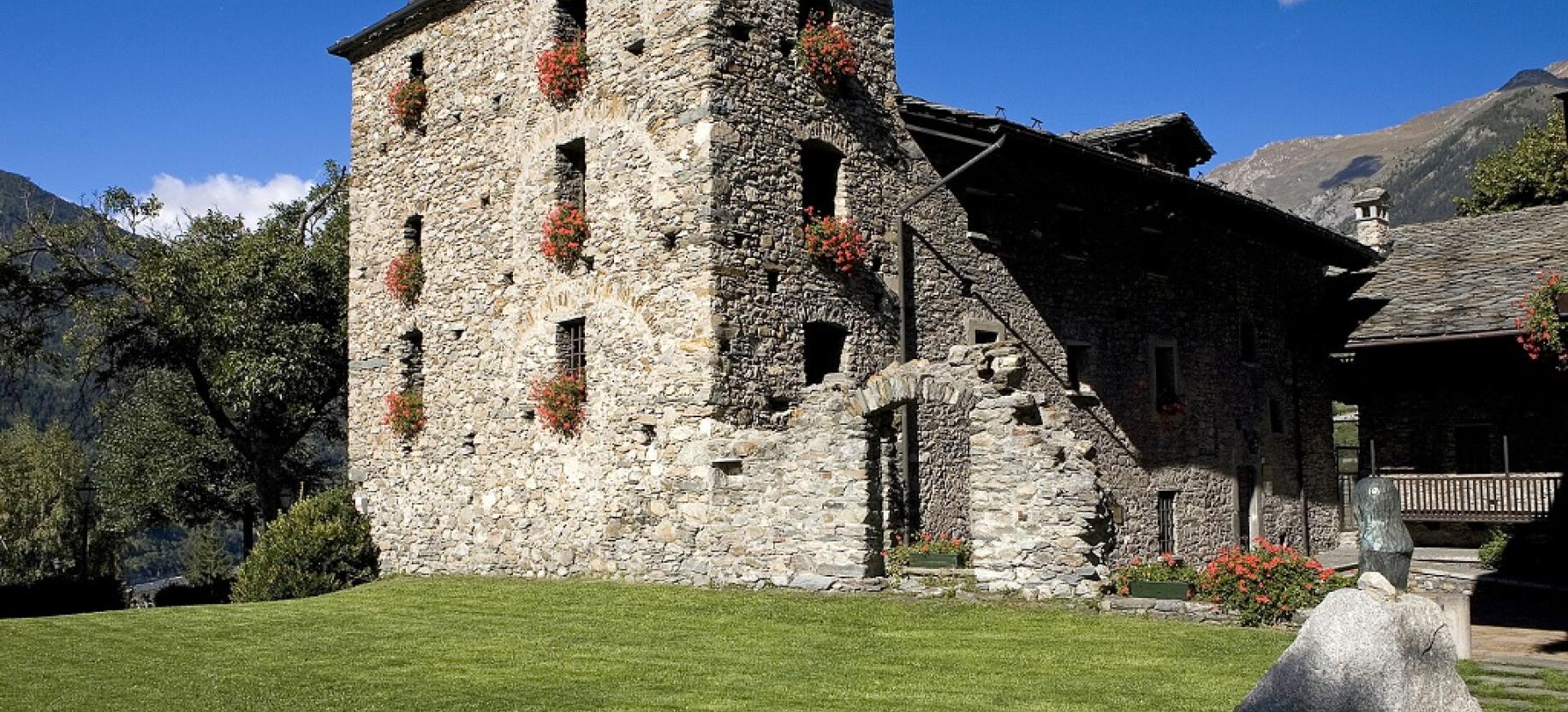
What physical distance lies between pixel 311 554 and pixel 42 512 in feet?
109

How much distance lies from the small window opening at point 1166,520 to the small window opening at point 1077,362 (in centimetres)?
319

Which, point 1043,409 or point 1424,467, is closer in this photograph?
point 1043,409

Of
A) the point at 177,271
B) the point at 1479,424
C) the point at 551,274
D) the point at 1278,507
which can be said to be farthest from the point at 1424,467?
the point at 177,271

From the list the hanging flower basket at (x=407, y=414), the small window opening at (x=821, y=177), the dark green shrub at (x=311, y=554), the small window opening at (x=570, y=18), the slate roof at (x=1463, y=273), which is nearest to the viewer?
the small window opening at (x=821, y=177)

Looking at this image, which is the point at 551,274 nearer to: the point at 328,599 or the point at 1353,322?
the point at 328,599

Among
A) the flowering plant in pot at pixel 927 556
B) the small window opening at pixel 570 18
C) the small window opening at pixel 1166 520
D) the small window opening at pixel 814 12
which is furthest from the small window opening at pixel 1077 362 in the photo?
the small window opening at pixel 570 18

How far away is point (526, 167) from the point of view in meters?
20.6

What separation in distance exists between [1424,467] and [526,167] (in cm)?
2054

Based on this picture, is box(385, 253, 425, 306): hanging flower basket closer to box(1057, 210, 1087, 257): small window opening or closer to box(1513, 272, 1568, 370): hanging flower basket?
box(1057, 210, 1087, 257): small window opening

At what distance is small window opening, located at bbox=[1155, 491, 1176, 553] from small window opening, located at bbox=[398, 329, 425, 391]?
Answer: 13946 mm

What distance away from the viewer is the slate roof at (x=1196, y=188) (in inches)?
798

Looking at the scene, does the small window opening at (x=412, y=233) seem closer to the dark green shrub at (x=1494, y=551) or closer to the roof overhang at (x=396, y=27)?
the roof overhang at (x=396, y=27)

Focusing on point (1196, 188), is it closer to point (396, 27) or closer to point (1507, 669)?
point (1507, 669)

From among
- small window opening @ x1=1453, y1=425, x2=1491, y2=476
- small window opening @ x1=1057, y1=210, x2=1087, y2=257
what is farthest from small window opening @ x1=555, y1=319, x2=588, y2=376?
small window opening @ x1=1453, y1=425, x2=1491, y2=476
